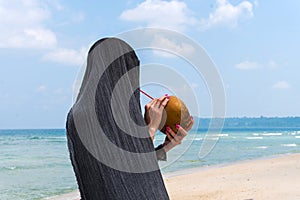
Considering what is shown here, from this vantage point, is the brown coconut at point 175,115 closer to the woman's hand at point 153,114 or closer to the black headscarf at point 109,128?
the woman's hand at point 153,114

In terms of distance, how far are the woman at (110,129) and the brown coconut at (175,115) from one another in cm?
13

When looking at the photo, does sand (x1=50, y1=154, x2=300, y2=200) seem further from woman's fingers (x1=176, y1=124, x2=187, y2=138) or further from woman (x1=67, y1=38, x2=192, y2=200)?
woman (x1=67, y1=38, x2=192, y2=200)

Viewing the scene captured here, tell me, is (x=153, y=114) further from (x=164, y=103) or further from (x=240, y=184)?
(x=240, y=184)

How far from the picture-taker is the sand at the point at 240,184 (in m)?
10.9

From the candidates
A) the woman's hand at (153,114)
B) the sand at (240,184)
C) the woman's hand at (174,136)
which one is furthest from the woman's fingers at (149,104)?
the sand at (240,184)

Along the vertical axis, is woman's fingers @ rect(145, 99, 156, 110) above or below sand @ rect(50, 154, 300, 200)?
above

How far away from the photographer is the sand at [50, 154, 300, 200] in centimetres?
1091

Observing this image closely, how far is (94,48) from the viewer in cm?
217

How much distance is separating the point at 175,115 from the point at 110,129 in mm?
319

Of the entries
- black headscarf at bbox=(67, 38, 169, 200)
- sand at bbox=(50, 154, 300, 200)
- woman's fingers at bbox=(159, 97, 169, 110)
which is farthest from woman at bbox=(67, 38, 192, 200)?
sand at bbox=(50, 154, 300, 200)

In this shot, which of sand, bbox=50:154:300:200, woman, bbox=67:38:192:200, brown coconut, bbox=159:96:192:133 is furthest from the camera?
sand, bbox=50:154:300:200

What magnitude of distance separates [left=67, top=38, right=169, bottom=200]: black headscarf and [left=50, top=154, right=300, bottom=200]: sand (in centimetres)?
828

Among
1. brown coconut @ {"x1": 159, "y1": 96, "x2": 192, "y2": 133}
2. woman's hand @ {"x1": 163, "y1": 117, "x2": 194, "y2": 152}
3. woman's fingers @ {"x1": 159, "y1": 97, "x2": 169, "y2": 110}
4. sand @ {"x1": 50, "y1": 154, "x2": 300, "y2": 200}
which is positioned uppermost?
woman's fingers @ {"x1": 159, "y1": 97, "x2": 169, "y2": 110}

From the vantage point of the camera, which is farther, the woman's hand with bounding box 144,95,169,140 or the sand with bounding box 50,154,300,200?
the sand with bounding box 50,154,300,200
